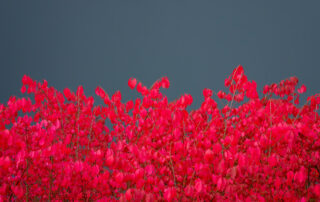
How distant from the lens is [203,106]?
6027mm

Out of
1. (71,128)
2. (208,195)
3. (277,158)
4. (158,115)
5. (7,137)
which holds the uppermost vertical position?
(71,128)

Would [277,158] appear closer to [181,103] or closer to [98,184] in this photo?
[181,103]

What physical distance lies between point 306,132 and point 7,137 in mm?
3735

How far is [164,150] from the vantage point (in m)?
4.91

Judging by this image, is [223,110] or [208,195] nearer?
[208,195]

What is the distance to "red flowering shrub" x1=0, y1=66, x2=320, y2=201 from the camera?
376cm

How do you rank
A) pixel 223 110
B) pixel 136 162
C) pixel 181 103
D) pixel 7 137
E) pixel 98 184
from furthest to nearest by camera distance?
pixel 223 110
pixel 181 103
pixel 98 184
pixel 136 162
pixel 7 137

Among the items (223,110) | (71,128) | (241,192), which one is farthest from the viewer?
(71,128)

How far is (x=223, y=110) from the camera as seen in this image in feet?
19.2

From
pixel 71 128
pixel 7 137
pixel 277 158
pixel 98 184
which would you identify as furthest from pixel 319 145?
pixel 71 128

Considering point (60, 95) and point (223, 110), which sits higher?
point (60, 95)

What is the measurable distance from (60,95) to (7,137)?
3284 mm

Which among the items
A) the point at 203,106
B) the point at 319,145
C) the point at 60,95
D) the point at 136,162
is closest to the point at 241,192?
the point at 319,145

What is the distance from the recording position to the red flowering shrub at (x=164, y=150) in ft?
12.3
